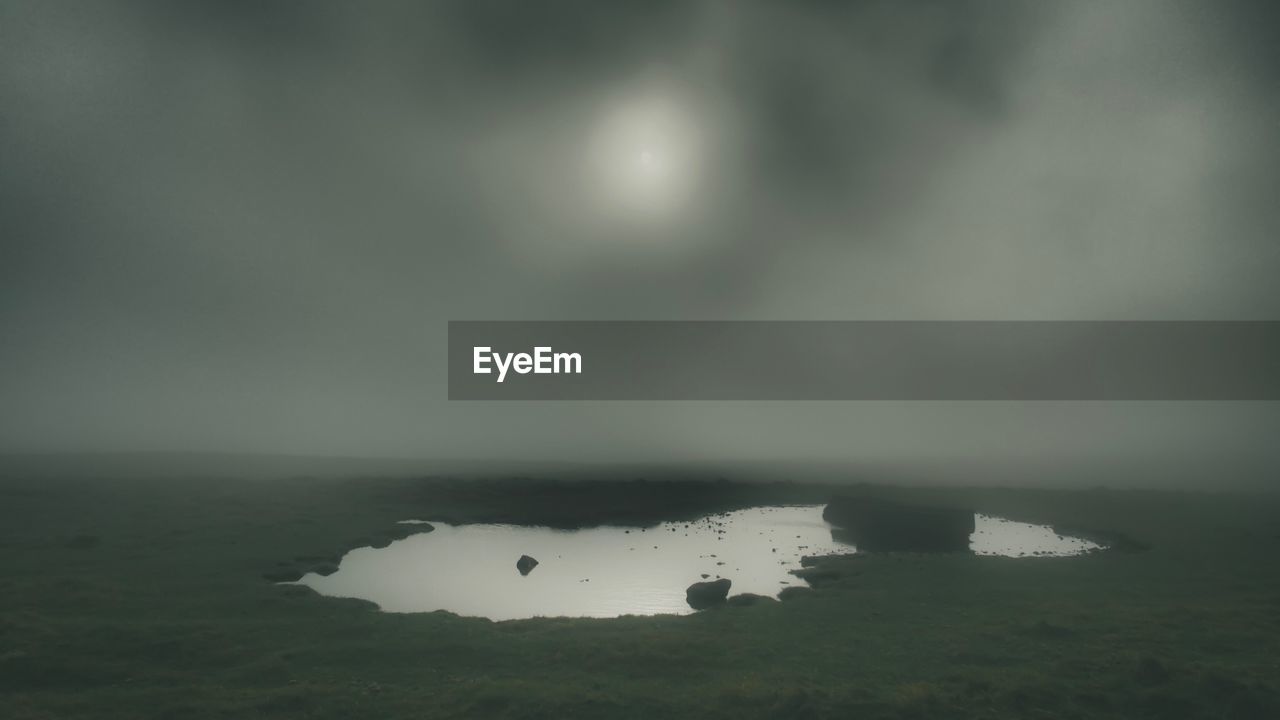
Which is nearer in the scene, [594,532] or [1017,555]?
[1017,555]

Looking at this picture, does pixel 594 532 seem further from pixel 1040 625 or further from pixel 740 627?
pixel 1040 625

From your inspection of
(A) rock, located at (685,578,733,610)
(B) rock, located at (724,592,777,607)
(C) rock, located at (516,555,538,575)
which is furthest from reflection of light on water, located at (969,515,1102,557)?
(C) rock, located at (516,555,538,575)

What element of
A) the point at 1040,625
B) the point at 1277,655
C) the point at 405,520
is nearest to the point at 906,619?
the point at 1040,625

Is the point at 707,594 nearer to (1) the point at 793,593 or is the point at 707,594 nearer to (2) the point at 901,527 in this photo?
(1) the point at 793,593

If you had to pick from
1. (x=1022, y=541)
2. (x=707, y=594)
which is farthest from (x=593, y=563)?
(x=1022, y=541)

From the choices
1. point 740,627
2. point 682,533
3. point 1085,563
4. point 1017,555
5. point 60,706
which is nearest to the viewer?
point 60,706

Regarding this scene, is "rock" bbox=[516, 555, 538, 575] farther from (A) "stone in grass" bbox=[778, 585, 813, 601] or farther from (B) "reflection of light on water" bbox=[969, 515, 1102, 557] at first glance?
(B) "reflection of light on water" bbox=[969, 515, 1102, 557]

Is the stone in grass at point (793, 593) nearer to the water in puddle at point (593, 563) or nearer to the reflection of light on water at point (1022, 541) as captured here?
the water in puddle at point (593, 563)
